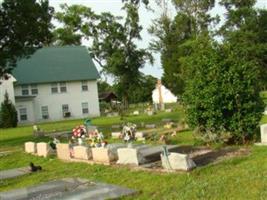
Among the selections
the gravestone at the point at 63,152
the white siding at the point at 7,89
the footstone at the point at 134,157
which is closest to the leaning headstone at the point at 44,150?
the gravestone at the point at 63,152

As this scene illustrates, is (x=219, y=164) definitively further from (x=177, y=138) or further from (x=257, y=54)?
(x=257, y=54)

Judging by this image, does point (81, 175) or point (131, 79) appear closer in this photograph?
point (81, 175)

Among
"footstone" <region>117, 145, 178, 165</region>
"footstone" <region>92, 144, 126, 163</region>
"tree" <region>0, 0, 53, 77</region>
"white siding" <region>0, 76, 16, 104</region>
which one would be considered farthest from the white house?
"footstone" <region>117, 145, 178, 165</region>

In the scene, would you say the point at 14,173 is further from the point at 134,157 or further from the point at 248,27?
the point at 248,27

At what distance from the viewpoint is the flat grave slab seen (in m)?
9.88

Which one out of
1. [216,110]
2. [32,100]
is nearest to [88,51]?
[32,100]

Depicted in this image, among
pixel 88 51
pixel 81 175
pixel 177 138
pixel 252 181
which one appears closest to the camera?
pixel 252 181

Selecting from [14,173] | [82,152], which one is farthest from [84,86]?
[14,173]

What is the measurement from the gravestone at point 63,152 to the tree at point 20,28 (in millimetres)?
11130

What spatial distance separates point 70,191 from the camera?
10539mm

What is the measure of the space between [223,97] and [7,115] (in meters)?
36.9

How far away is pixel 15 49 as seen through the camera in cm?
2698

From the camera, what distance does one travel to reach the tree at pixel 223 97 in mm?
14797

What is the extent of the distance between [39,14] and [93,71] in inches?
1238
